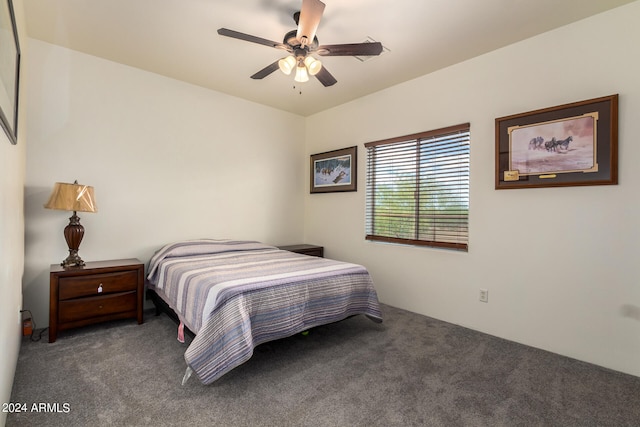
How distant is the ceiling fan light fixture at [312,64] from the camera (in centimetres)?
229

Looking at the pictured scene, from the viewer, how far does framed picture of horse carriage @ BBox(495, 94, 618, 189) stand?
2225 millimetres

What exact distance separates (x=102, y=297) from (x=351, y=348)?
2212 mm

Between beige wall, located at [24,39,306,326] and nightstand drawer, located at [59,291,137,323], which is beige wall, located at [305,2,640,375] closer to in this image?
beige wall, located at [24,39,306,326]

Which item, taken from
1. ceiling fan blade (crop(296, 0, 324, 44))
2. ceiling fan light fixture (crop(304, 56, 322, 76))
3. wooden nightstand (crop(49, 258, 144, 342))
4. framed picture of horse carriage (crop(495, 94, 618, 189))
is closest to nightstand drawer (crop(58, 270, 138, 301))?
wooden nightstand (crop(49, 258, 144, 342))

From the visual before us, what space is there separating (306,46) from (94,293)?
269cm

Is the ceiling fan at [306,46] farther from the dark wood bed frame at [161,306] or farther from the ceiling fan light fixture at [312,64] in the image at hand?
the dark wood bed frame at [161,306]

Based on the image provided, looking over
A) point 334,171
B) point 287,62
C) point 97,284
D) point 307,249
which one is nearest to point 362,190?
point 334,171

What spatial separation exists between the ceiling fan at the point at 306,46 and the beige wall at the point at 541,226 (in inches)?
52.8

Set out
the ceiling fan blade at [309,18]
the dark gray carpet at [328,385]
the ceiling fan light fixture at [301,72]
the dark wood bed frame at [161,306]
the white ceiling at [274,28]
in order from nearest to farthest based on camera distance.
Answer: the dark gray carpet at [328,385], the ceiling fan blade at [309,18], the white ceiling at [274,28], the ceiling fan light fixture at [301,72], the dark wood bed frame at [161,306]

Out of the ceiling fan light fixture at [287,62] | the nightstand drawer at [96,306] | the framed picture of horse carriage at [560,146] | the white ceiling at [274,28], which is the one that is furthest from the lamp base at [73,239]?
the framed picture of horse carriage at [560,146]

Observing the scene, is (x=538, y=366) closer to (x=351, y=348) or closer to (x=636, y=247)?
(x=636, y=247)

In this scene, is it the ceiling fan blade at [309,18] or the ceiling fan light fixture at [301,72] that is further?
the ceiling fan light fixture at [301,72]

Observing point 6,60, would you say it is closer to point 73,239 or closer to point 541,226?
point 73,239

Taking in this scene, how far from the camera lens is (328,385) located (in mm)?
1971
